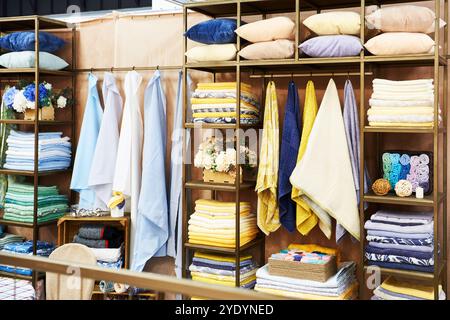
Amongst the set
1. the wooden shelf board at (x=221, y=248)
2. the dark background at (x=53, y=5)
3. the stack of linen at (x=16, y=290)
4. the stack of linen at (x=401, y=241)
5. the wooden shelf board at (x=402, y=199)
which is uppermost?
the dark background at (x=53, y=5)

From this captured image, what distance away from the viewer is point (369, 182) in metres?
3.30

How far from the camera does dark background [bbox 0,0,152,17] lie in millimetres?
6746

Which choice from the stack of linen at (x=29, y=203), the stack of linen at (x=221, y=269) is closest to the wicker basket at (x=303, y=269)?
the stack of linen at (x=221, y=269)

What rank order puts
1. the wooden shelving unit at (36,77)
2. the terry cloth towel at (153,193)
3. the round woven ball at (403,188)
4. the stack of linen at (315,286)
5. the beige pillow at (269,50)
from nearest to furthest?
the round woven ball at (403,188) → the stack of linen at (315,286) → the beige pillow at (269,50) → the terry cloth towel at (153,193) → the wooden shelving unit at (36,77)

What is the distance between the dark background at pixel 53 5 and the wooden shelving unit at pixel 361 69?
307cm

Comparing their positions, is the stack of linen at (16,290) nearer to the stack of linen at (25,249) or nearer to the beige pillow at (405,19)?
the stack of linen at (25,249)

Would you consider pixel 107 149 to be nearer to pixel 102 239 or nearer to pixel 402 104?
pixel 102 239

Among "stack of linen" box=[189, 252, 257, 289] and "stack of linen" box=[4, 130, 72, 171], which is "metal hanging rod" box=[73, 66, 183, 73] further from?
"stack of linen" box=[189, 252, 257, 289]

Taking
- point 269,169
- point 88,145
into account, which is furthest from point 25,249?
point 269,169

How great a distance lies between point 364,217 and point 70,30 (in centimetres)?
262

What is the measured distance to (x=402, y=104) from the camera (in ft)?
9.86

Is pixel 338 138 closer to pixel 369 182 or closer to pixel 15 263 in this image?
A: pixel 369 182

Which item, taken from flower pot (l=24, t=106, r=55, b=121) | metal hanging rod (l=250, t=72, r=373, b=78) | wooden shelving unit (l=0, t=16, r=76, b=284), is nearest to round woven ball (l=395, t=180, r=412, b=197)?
metal hanging rod (l=250, t=72, r=373, b=78)

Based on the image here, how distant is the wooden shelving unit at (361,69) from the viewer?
9.71 feet
